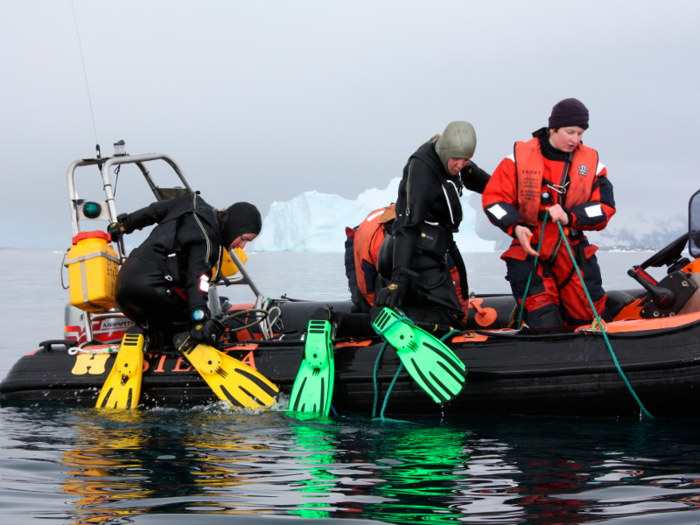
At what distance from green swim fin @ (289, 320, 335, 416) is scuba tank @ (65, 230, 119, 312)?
1481mm

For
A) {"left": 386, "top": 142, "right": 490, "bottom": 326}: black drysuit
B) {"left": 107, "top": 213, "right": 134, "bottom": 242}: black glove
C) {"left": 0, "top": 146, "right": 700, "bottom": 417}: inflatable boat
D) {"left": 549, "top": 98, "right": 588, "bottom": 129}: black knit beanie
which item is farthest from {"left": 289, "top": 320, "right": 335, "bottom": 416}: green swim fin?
{"left": 549, "top": 98, "right": 588, "bottom": 129}: black knit beanie

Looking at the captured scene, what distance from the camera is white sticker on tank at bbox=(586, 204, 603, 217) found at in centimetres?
405

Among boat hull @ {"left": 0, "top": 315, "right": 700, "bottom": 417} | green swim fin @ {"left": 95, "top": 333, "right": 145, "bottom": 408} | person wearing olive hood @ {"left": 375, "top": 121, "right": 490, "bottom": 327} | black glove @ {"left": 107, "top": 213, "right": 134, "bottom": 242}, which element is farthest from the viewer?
black glove @ {"left": 107, "top": 213, "right": 134, "bottom": 242}

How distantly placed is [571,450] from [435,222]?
1.58 meters

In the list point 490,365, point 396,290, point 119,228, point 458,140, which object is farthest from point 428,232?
point 119,228

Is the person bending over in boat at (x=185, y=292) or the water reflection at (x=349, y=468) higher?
the person bending over in boat at (x=185, y=292)

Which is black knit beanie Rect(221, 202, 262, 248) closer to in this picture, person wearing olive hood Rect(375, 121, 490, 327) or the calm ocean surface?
person wearing olive hood Rect(375, 121, 490, 327)

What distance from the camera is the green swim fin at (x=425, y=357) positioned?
398 centimetres

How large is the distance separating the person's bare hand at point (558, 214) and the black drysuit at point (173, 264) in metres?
2.12

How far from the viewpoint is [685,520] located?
2.36 meters

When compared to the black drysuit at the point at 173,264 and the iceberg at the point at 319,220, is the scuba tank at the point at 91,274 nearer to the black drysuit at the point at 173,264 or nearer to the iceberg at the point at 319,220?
the black drysuit at the point at 173,264

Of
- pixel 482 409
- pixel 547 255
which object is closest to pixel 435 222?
pixel 547 255

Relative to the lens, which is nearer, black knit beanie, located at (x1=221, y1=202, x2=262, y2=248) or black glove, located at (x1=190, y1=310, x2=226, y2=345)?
black glove, located at (x1=190, y1=310, x2=226, y2=345)

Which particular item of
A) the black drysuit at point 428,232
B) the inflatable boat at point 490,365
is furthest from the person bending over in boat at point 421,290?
the inflatable boat at point 490,365
